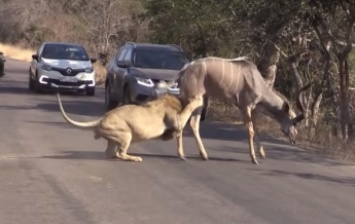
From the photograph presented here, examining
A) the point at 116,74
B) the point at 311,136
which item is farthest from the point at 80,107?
the point at 311,136

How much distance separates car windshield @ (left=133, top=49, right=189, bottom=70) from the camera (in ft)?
76.2

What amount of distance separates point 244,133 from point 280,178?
6883mm

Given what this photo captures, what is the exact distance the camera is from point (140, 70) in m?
22.8

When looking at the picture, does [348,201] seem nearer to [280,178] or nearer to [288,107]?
[280,178]

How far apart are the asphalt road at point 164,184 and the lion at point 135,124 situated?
0.95 ft

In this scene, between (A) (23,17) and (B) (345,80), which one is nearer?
(B) (345,80)

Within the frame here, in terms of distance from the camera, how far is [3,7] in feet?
261

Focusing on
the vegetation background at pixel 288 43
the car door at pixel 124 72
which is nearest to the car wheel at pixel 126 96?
the car door at pixel 124 72

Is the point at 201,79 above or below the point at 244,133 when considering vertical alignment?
above

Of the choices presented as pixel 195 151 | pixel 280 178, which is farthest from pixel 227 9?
pixel 280 178

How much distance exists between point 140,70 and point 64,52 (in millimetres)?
8961

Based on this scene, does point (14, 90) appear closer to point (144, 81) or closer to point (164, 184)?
point (144, 81)

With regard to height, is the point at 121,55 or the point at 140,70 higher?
the point at 121,55

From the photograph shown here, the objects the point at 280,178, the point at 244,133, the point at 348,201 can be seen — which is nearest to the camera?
the point at 348,201
